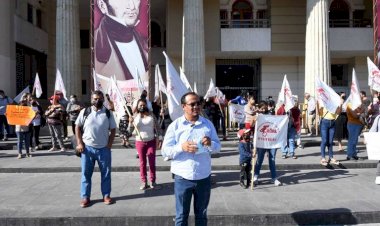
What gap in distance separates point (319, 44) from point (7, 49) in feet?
48.3

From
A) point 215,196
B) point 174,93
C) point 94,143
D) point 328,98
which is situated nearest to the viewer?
point 94,143

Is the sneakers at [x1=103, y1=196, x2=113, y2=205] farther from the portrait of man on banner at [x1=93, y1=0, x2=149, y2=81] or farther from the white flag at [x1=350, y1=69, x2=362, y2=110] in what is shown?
the portrait of man on banner at [x1=93, y1=0, x2=149, y2=81]

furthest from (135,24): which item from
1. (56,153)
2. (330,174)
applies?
(330,174)

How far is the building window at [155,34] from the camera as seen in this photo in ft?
98.5

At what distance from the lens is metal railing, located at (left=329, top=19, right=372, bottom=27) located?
2403 cm

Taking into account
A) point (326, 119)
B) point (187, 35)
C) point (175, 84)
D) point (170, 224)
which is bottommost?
point (170, 224)

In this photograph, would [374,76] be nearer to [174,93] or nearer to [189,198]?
[174,93]

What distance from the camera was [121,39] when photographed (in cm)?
1744

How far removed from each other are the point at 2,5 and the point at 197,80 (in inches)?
386

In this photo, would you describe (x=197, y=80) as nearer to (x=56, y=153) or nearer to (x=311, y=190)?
(x=56, y=153)

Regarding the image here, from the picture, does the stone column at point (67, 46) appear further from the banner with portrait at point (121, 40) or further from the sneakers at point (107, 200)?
the sneakers at point (107, 200)

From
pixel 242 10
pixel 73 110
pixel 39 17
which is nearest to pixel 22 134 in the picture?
pixel 73 110

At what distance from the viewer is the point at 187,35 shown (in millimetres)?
19375

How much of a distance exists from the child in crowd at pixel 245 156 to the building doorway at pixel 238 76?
1658 cm
